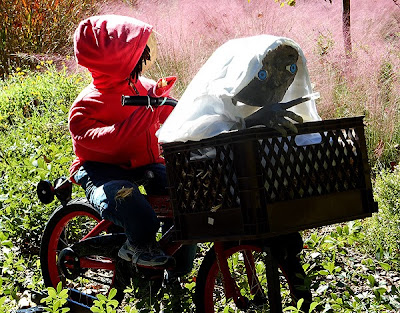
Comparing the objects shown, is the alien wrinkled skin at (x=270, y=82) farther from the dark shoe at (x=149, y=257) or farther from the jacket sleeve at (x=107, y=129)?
the dark shoe at (x=149, y=257)

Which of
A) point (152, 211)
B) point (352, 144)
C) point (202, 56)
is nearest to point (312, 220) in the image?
point (352, 144)

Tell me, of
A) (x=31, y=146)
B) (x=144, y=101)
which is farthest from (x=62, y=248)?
(x=31, y=146)

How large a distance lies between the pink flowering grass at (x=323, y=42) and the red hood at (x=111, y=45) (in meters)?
2.72

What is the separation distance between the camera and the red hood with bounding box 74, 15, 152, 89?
3.34 metres

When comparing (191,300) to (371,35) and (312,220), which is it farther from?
(371,35)

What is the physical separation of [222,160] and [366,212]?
0.56m

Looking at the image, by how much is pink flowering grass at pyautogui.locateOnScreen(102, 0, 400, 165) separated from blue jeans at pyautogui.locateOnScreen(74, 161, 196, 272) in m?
2.46

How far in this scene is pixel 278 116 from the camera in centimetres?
257

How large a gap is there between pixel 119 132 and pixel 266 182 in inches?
37.6

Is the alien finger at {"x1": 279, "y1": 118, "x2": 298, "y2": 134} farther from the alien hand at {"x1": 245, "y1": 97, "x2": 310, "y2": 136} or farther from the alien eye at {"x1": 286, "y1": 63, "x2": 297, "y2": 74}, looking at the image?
the alien eye at {"x1": 286, "y1": 63, "x2": 297, "y2": 74}

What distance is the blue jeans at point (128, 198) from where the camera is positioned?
10.8 feet

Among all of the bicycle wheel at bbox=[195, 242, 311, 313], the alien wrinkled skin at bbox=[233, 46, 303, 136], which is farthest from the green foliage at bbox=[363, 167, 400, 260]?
the alien wrinkled skin at bbox=[233, 46, 303, 136]

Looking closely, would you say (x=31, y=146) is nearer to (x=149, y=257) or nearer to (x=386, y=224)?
(x=149, y=257)

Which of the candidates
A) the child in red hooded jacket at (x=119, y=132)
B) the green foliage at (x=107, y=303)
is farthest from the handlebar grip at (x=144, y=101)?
the green foliage at (x=107, y=303)
